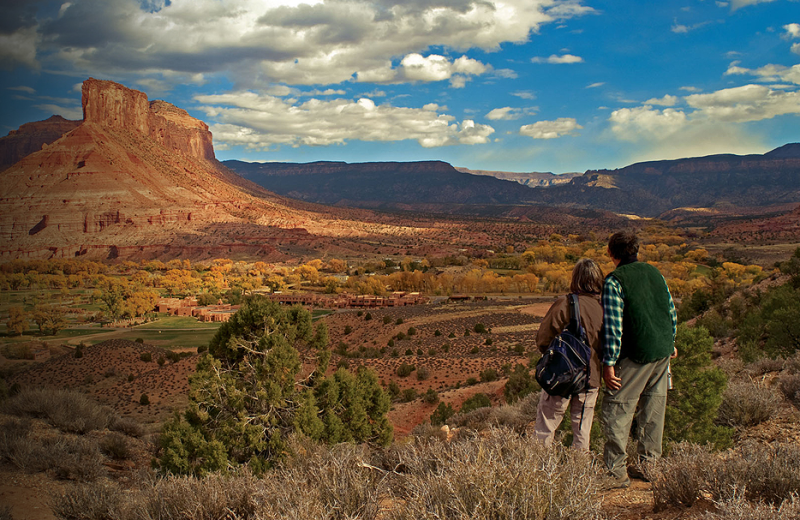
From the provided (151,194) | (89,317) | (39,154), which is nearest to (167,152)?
(151,194)

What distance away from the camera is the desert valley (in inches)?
119

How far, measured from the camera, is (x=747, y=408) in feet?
17.5

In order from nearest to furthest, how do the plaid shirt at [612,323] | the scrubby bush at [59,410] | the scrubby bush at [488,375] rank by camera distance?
the plaid shirt at [612,323] → the scrubby bush at [59,410] → the scrubby bush at [488,375]

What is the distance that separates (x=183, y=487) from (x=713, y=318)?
2131 centimetres

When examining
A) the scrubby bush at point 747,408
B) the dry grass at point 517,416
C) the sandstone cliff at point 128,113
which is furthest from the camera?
the sandstone cliff at point 128,113

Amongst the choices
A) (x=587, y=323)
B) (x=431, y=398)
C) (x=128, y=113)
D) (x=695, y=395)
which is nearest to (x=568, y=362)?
(x=587, y=323)

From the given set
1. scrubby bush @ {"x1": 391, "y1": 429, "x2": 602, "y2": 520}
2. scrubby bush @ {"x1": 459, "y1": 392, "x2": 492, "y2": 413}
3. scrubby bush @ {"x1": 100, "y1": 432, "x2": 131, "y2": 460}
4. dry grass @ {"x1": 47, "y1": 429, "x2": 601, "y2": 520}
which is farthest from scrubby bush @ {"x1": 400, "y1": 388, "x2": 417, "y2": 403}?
scrubby bush @ {"x1": 391, "y1": 429, "x2": 602, "y2": 520}

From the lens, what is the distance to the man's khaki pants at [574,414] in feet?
12.7

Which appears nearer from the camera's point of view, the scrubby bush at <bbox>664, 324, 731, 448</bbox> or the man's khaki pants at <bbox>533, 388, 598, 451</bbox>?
the man's khaki pants at <bbox>533, 388, 598, 451</bbox>

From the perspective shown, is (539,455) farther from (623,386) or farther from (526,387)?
(526,387)

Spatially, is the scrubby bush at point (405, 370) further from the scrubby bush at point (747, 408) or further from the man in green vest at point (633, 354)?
the man in green vest at point (633, 354)

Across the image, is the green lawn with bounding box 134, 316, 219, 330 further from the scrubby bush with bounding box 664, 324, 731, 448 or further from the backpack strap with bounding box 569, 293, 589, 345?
the backpack strap with bounding box 569, 293, 589, 345

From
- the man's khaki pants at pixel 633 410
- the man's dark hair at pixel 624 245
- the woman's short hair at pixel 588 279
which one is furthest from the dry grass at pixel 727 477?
the man's dark hair at pixel 624 245

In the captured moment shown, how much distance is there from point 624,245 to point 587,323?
787 millimetres
